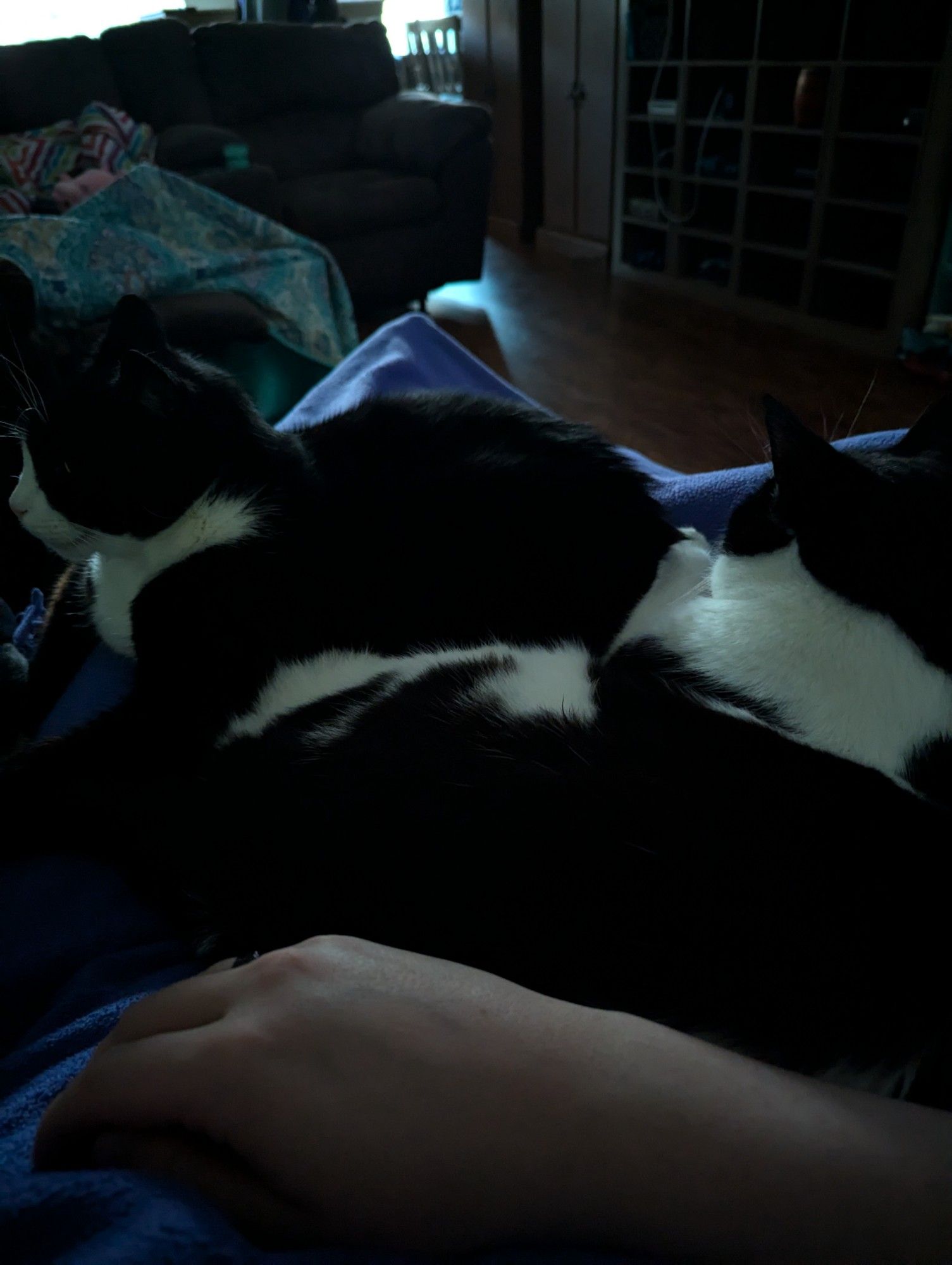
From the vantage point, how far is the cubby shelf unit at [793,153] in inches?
120

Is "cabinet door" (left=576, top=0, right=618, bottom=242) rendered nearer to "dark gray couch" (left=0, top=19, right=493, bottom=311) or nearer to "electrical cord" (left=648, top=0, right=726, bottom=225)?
"electrical cord" (left=648, top=0, right=726, bottom=225)

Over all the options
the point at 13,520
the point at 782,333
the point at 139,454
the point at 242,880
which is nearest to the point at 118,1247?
the point at 242,880

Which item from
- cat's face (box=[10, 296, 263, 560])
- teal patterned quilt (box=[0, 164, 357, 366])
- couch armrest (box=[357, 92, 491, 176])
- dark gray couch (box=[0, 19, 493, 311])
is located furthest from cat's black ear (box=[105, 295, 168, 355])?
couch armrest (box=[357, 92, 491, 176])

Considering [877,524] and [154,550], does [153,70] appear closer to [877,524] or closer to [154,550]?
[154,550]

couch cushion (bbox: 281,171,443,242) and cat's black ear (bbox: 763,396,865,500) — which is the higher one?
cat's black ear (bbox: 763,396,865,500)

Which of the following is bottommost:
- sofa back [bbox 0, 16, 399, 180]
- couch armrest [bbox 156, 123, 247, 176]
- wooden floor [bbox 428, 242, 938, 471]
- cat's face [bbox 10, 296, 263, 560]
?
wooden floor [bbox 428, 242, 938, 471]

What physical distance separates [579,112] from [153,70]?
7.65ft

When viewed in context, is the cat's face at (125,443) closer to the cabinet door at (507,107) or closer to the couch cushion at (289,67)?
the couch cushion at (289,67)

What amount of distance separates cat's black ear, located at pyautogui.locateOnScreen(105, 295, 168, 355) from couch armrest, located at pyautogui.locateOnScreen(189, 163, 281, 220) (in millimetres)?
2508

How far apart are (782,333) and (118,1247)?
3928 mm

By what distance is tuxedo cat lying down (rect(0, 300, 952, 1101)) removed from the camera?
1.73 ft

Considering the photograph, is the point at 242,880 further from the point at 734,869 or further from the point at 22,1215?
the point at 734,869

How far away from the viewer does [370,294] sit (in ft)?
12.5

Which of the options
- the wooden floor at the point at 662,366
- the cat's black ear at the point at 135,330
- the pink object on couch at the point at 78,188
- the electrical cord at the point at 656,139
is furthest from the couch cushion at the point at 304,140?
the cat's black ear at the point at 135,330
